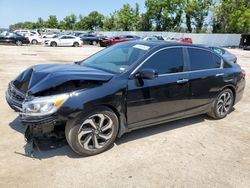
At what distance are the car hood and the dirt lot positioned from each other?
928 mm

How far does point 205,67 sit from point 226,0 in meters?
51.6

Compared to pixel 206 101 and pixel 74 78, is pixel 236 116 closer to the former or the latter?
pixel 206 101

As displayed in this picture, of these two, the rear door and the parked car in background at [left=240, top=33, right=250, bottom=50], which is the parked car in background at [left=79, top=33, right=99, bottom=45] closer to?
the parked car in background at [left=240, top=33, right=250, bottom=50]

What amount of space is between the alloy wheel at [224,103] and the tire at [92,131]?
265cm

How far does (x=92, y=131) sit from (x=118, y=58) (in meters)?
1.42

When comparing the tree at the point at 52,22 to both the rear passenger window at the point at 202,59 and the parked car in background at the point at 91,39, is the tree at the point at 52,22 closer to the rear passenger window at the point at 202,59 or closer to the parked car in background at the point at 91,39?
the parked car in background at the point at 91,39

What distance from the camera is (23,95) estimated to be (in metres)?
4.23

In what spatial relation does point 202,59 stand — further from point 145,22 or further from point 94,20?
point 94,20

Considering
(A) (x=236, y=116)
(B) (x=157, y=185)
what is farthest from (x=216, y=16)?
(B) (x=157, y=185)

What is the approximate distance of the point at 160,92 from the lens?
15.5 feet

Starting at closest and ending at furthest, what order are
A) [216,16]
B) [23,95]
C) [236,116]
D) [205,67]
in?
1. [23,95]
2. [205,67]
3. [236,116]
4. [216,16]

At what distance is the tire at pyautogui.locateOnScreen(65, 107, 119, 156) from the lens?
3975 millimetres

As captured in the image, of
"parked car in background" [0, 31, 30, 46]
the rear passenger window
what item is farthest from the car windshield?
"parked car in background" [0, 31, 30, 46]

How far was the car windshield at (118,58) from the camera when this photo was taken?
4656mm
